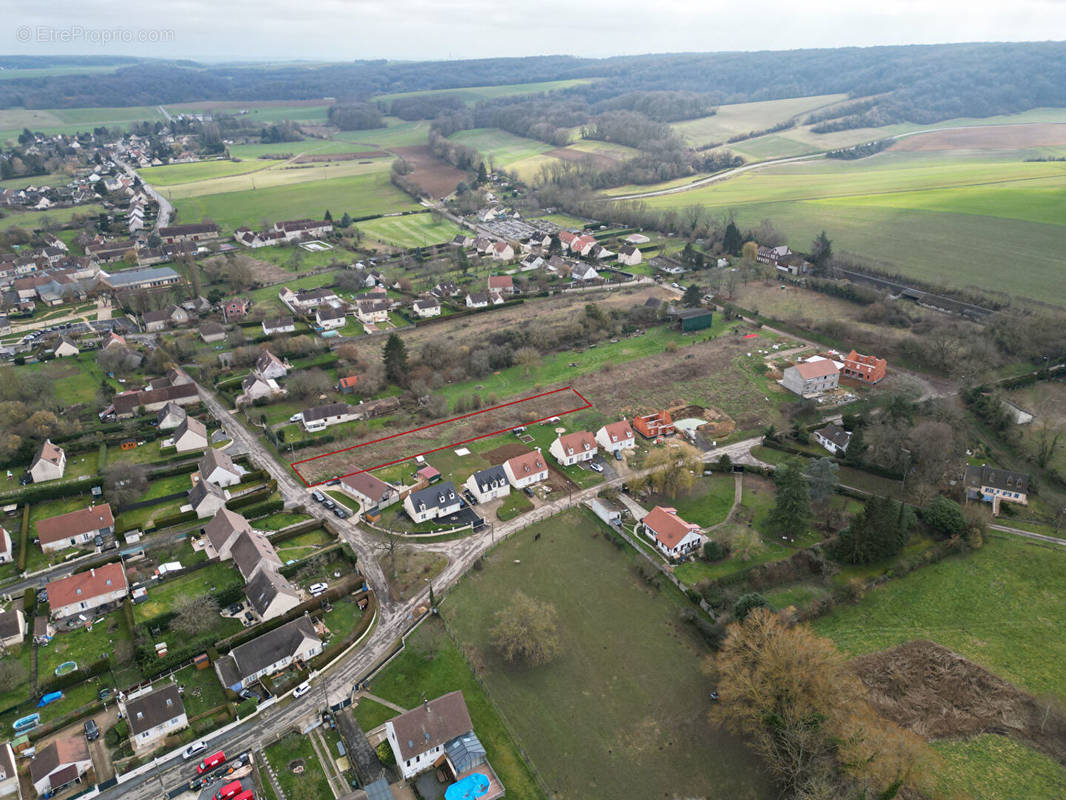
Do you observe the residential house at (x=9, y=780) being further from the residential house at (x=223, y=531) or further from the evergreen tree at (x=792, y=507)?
the evergreen tree at (x=792, y=507)

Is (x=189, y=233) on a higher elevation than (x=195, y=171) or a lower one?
lower

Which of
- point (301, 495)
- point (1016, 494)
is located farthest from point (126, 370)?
point (1016, 494)

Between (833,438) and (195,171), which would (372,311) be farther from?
(195,171)

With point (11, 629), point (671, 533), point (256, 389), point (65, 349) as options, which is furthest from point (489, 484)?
point (65, 349)

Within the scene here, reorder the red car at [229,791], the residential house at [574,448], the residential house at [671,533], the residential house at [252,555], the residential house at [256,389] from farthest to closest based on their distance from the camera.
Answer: the residential house at [256,389]
the residential house at [574,448]
the residential house at [671,533]
the residential house at [252,555]
the red car at [229,791]

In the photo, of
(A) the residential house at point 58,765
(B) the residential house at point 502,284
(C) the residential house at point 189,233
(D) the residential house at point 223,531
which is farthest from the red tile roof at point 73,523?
(C) the residential house at point 189,233
